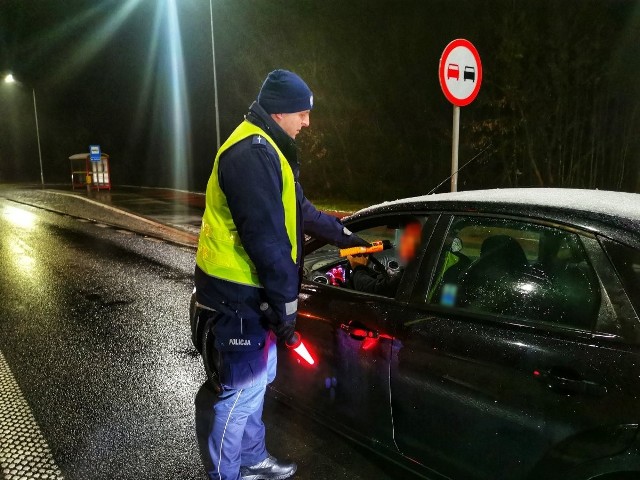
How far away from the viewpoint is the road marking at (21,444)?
276cm

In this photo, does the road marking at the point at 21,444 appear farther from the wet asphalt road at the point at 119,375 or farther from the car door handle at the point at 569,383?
the car door handle at the point at 569,383

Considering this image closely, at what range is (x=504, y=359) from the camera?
1.91m

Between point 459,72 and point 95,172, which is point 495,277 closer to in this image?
point 459,72

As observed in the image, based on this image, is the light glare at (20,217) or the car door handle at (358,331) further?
the light glare at (20,217)

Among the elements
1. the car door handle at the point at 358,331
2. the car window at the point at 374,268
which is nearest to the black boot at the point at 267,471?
the car door handle at the point at 358,331

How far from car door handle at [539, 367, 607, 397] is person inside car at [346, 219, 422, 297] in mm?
787

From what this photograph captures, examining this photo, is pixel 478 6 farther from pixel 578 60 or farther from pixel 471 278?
pixel 471 278

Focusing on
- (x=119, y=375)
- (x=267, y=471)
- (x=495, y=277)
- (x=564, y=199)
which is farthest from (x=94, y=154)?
(x=564, y=199)

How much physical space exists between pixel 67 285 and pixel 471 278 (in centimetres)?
612

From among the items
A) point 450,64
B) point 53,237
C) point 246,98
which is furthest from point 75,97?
point 450,64

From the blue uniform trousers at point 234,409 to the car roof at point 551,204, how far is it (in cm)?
103

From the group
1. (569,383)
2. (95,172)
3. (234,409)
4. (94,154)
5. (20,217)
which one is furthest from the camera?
(95,172)

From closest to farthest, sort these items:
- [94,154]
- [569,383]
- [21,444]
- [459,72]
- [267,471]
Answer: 1. [569,383]
2. [267,471]
3. [21,444]
4. [459,72]
5. [94,154]

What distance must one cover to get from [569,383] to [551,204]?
71 cm
